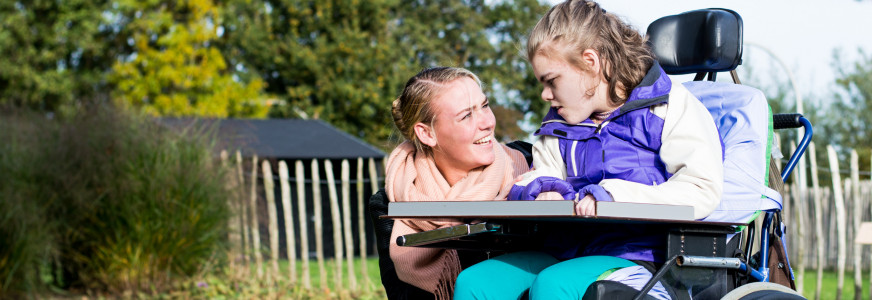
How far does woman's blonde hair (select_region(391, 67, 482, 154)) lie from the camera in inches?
117

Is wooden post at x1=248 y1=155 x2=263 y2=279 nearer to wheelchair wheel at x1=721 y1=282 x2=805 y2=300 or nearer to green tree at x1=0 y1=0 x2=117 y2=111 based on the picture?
wheelchair wheel at x1=721 y1=282 x2=805 y2=300

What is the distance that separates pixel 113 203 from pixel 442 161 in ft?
16.8

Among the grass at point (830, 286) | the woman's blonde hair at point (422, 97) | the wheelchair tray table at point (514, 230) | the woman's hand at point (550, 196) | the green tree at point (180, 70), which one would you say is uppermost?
the green tree at point (180, 70)

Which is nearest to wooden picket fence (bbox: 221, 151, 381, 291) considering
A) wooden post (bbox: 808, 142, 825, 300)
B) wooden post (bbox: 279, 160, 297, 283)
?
wooden post (bbox: 279, 160, 297, 283)

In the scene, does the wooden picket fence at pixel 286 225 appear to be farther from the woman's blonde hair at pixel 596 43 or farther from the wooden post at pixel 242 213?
the woman's blonde hair at pixel 596 43

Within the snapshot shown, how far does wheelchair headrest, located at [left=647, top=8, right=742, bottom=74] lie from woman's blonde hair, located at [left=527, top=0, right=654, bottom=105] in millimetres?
398

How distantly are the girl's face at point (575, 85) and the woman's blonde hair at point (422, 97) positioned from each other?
42 centimetres

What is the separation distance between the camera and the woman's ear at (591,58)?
2611 mm

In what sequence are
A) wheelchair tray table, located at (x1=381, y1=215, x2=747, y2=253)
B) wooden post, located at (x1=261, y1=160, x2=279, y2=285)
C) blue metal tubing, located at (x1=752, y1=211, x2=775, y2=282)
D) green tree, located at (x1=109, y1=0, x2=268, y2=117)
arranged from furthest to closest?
green tree, located at (x1=109, y1=0, x2=268, y2=117) < wooden post, located at (x1=261, y1=160, x2=279, y2=285) < blue metal tubing, located at (x1=752, y1=211, x2=775, y2=282) < wheelchair tray table, located at (x1=381, y1=215, x2=747, y2=253)

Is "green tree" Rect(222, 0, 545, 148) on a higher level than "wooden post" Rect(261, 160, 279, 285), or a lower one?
higher

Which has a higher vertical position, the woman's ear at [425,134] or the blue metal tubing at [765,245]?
the woman's ear at [425,134]

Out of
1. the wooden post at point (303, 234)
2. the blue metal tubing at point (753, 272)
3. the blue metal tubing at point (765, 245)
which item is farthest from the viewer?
the wooden post at point (303, 234)

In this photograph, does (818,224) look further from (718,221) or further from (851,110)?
(851,110)

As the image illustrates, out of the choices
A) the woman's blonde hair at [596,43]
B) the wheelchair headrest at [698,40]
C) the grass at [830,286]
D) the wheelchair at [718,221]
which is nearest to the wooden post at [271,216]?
the grass at [830,286]
